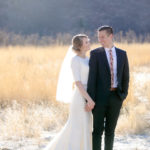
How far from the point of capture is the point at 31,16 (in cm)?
3406

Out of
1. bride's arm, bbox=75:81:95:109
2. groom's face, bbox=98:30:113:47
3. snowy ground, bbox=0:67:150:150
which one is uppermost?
groom's face, bbox=98:30:113:47

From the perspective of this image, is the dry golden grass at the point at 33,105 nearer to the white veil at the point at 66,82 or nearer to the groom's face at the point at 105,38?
the white veil at the point at 66,82

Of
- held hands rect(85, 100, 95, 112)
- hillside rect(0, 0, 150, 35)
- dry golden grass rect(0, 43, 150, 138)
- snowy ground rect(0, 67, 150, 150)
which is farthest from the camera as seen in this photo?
hillside rect(0, 0, 150, 35)

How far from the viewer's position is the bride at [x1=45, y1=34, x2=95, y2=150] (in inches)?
141

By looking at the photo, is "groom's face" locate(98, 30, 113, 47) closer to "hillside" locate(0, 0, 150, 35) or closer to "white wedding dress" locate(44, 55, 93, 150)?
"white wedding dress" locate(44, 55, 93, 150)

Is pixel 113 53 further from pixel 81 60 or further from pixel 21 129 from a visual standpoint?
pixel 21 129

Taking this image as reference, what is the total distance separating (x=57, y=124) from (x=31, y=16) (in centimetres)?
2921

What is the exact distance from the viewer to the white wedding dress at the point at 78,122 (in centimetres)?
360

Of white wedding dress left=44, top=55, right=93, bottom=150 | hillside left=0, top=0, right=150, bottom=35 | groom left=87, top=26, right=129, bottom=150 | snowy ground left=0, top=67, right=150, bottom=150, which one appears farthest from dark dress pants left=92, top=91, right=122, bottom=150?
hillside left=0, top=0, right=150, bottom=35

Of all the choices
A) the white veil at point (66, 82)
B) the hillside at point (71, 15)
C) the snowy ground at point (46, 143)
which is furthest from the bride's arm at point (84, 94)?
the hillside at point (71, 15)

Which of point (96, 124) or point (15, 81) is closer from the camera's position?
point (96, 124)

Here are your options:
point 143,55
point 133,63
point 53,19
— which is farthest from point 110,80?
point 53,19

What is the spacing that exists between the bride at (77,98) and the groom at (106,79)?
0.09 metres

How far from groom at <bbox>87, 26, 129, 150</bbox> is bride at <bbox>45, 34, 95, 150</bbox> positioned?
0.09 metres
